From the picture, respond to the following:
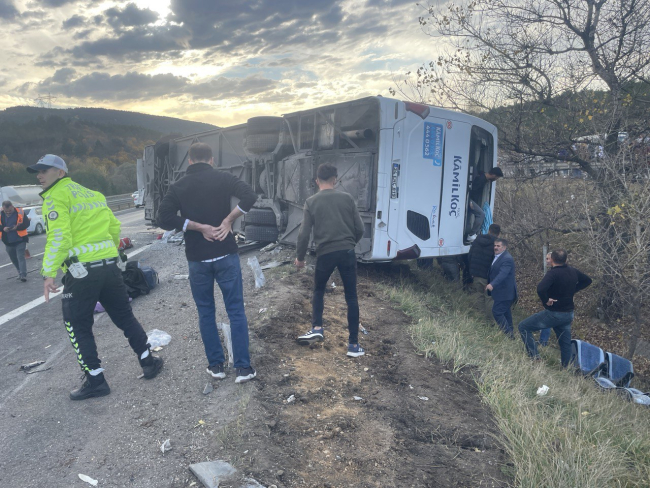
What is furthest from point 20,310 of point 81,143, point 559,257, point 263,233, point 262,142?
point 81,143

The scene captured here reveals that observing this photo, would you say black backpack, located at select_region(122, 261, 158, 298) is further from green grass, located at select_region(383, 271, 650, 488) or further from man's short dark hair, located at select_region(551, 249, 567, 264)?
man's short dark hair, located at select_region(551, 249, 567, 264)

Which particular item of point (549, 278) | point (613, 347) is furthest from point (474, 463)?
point (613, 347)

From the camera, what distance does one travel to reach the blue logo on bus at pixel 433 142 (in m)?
6.58

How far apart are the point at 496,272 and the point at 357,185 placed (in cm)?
237

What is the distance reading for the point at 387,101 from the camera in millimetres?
6035

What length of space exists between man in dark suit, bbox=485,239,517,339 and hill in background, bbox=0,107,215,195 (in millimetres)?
41441

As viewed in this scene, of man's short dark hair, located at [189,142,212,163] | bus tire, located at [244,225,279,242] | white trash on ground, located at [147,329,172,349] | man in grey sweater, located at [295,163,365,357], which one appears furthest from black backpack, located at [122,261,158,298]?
man's short dark hair, located at [189,142,212,163]

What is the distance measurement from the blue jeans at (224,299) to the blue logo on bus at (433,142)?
3925 millimetres

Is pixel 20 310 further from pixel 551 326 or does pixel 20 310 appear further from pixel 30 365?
pixel 551 326

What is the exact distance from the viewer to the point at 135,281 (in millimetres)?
6898

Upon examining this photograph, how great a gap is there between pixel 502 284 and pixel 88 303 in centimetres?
532

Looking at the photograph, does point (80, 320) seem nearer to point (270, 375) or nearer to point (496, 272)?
point (270, 375)

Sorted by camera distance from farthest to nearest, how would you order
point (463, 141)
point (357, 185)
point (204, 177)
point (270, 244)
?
point (270, 244) < point (463, 141) < point (357, 185) < point (204, 177)

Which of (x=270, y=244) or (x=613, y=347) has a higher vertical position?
(x=270, y=244)
